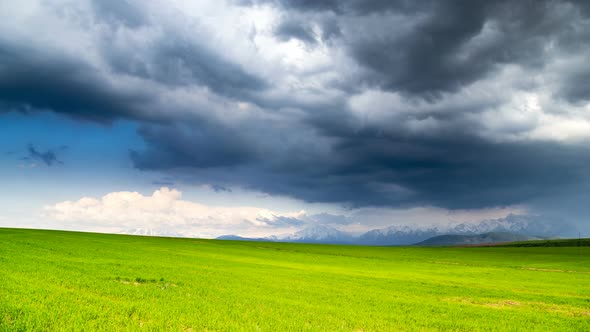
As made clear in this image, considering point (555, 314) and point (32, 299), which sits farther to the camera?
point (555, 314)

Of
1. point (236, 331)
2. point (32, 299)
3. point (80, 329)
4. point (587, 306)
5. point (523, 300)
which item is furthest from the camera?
point (523, 300)

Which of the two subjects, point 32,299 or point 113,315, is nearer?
point 113,315

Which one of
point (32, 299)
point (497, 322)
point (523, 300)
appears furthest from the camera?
point (523, 300)

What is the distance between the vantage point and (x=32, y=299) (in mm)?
16875

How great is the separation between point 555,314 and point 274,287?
19839mm

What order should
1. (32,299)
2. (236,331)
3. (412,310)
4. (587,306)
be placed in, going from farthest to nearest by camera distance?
1. (587,306)
2. (412,310)
3. (32,299)
4. (236,331)

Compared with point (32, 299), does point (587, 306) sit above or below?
below

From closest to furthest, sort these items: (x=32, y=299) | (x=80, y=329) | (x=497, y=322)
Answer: (x=80, y=329)
(x=32, y=299)
(x=497, y=322)

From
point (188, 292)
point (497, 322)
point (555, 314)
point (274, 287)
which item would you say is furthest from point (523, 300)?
point (188, 292)

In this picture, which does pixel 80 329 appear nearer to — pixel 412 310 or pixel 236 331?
pixel 236 331

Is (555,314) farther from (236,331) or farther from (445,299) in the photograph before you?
(236,331)

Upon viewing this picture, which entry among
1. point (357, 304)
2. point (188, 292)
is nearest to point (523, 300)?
point (357, 304)

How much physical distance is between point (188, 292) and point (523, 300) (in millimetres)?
27184

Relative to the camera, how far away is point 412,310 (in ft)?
78.5
